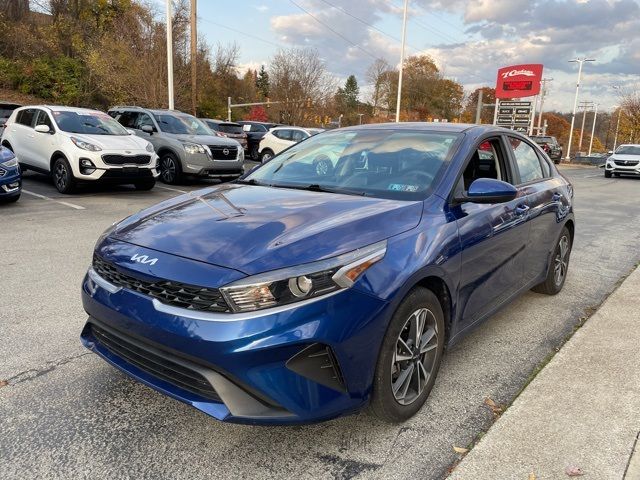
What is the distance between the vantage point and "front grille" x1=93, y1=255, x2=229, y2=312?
222cm

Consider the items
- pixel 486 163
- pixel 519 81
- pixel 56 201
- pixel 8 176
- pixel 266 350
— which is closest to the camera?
pixel 266 350

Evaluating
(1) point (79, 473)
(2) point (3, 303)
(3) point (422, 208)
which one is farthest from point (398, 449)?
(2) point (3, 303)

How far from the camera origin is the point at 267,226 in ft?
8.64

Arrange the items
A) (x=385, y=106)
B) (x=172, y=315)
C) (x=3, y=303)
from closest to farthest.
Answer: (x=172, y=315) < (x=3, y=303) < (x=385, y=106)

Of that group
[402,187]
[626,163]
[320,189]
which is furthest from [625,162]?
[320,189]

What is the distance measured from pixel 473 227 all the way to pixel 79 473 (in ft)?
8.12

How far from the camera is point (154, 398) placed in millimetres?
2984

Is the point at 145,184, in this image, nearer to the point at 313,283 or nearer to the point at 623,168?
the point at 313,283

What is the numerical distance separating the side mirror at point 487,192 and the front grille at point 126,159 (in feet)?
27.9

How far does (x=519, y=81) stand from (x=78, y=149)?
4615cm

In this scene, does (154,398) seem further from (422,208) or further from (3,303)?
(3,303)

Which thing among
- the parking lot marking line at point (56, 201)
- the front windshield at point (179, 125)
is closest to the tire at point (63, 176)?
the parking lot marking line at point (56, 201)

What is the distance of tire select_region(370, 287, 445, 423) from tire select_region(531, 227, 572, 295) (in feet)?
7.84

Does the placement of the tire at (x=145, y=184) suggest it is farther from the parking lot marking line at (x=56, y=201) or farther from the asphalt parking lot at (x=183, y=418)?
the asphalt parking lot at (x=183, y=418)
